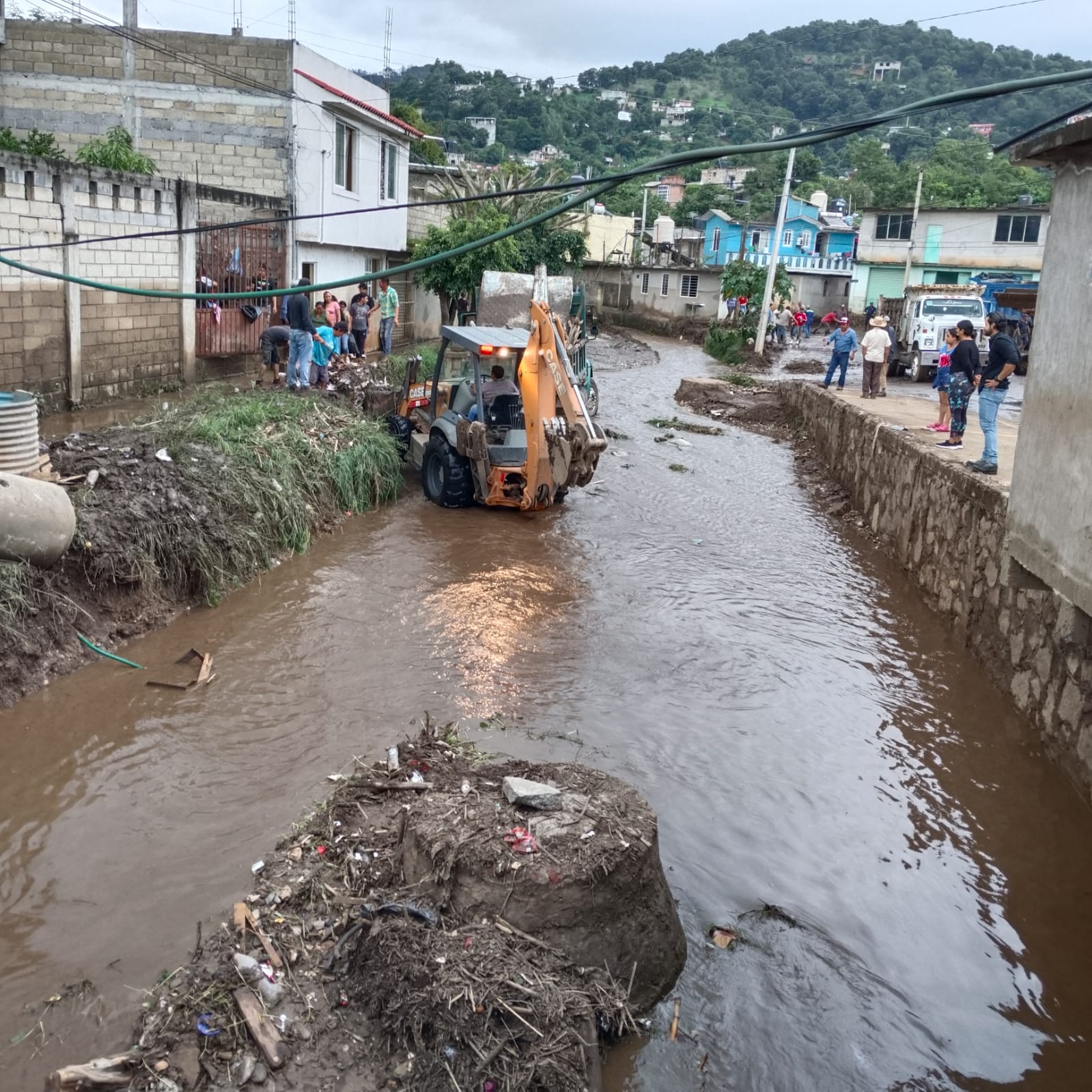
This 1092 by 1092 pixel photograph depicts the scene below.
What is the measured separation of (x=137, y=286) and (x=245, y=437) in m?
5.90

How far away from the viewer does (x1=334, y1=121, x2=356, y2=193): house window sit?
21109mm

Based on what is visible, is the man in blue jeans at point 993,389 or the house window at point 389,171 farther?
the house window at point 389,171

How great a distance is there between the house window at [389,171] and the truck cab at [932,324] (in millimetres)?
14353

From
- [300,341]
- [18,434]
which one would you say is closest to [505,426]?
[300,341]

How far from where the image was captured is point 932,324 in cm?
2620

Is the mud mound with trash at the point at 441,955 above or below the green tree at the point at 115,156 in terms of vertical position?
below

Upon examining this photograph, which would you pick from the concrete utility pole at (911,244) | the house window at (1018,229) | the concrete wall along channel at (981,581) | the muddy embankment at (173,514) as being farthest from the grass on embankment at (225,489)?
the house window at (1018,229)

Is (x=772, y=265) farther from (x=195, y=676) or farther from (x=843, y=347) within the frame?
(x=195, y=676)

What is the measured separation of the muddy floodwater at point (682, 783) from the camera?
4.26 meters

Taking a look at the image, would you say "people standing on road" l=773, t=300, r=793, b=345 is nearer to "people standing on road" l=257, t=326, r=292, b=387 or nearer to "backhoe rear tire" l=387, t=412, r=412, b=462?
"people standing on road" l=257, t=326, r=292, b=387

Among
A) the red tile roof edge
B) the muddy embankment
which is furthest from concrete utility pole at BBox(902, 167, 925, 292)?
the muddy embankment

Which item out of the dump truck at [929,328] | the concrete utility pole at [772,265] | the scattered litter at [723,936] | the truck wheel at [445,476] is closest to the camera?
the scattered litter at [723,936]

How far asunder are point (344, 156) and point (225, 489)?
49.1 ft

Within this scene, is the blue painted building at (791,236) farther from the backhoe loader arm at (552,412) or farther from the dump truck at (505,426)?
the backhoe loader arm at (552,412)
